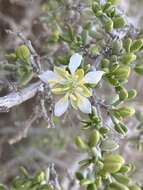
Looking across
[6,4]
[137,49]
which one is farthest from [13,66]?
[6,4]

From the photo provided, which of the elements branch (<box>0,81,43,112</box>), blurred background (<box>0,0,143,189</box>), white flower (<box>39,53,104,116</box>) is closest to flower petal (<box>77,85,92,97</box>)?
white flower (<box>39,53,104,116</box>)

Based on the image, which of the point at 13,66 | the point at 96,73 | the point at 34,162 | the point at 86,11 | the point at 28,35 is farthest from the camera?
the point at 34,162

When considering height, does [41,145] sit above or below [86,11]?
below

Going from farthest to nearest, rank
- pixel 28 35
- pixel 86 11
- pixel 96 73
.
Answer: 1. pixel 28 35
2. pixel 86 11
3. pixel 96 73

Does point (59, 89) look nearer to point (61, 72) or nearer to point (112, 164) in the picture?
point (61, 72)

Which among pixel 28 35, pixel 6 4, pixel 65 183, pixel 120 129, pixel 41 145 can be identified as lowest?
pixel 65 183

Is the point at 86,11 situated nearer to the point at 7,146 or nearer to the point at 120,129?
the point at 120,129

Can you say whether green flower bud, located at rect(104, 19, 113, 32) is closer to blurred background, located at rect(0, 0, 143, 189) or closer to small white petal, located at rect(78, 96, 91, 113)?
small white petal, located at rect(78, 96, 91, 113)
